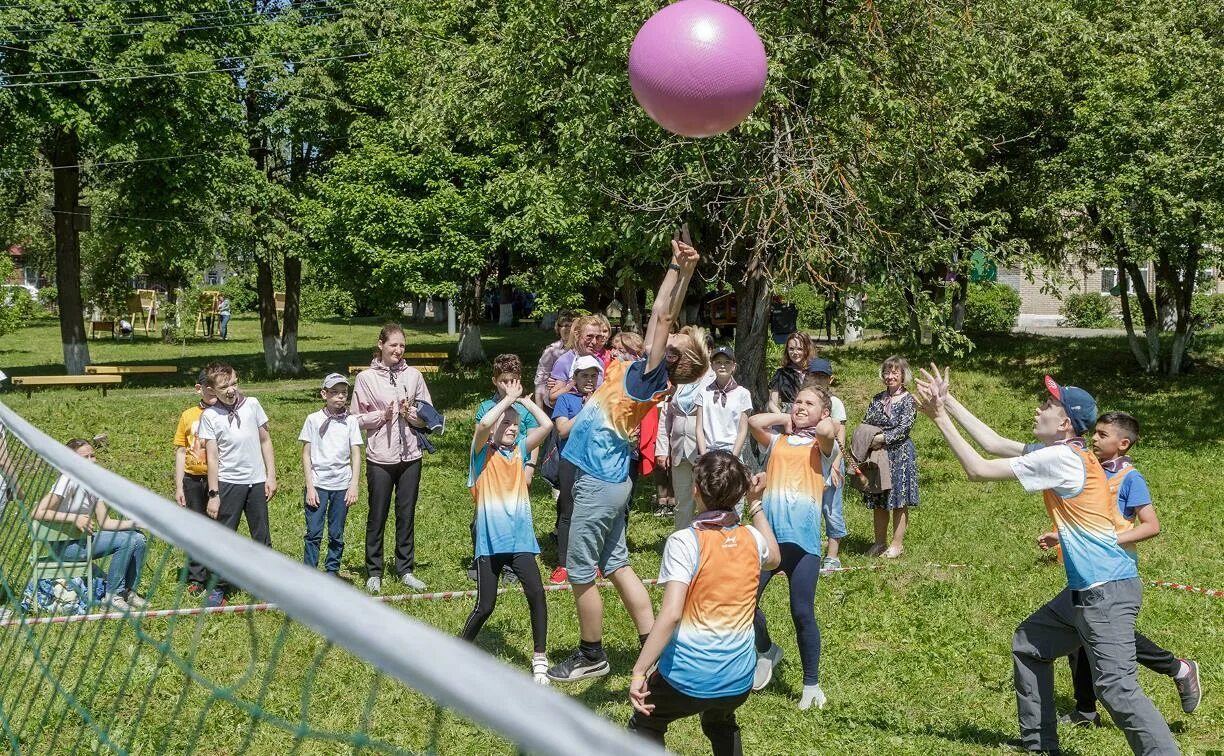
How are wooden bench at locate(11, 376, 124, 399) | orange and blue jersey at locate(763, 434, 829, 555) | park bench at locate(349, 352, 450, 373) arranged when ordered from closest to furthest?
1. orange and blue jersey at locate(763, 434, 829, 555)
2. wooden bench at locate(11, 376, 124, 399)
3. park bench at locate(349, 352, 450, 373)

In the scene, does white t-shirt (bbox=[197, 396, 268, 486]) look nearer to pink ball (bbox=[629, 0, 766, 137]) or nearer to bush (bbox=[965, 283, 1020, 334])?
pink ball (bbox=[629, 0, 766, 137])

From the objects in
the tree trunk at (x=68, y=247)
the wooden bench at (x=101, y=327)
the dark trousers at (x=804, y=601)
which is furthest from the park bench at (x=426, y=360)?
the dark trousers at (x=804, y=601)

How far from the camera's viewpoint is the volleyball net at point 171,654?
254 centimetres

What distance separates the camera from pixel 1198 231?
16422 millimetres

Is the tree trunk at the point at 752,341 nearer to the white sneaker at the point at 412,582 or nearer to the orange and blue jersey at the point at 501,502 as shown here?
the white sneaker at the point at 412,582

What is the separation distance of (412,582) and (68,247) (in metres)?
19.5

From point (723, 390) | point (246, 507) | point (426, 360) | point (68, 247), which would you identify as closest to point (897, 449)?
point (723, 390)

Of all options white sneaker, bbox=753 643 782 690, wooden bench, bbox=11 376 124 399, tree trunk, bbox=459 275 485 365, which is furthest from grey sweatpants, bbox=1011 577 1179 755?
tree trunk, bbox=459 275 485 365

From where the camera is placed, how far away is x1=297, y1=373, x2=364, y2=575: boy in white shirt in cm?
861

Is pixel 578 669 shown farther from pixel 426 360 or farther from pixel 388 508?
pixel 426 360

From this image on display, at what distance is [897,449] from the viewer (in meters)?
10.3

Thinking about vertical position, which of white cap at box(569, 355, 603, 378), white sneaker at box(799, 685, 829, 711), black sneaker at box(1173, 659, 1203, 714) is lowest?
white sneaker at box(799, 685, 829, 711)

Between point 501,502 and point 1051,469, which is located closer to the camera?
point 1051,469

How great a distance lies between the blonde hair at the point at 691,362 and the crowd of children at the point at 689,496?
0.04ft
